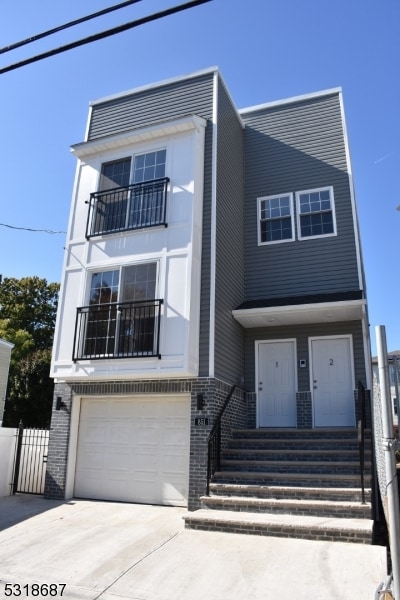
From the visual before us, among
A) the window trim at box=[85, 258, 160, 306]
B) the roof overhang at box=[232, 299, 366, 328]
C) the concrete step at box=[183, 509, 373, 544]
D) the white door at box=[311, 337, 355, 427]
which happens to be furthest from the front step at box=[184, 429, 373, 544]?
the window trim at box=[85, 258, 160, 306]

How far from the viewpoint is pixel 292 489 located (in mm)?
7199

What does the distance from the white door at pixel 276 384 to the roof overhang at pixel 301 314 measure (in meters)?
0.59

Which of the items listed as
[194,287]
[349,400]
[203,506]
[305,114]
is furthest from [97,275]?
[305,114]

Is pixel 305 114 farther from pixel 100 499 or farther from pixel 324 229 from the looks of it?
pixel 100 499

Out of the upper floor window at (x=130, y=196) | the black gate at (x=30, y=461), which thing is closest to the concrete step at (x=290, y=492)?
the black gate at (x=30, y=461)

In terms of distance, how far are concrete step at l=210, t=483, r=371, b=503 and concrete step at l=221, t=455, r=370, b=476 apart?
49cm

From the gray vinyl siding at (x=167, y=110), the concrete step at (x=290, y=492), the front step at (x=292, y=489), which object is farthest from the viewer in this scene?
the gray vinyl siding at (x=167, y=110)

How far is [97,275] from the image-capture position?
1013cm

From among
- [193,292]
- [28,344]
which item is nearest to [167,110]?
[193,292]

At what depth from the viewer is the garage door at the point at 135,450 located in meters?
8.84

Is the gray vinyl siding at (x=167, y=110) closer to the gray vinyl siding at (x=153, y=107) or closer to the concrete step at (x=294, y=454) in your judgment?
the gray vinyl siding at (x=153, y=107)

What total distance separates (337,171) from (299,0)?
6659mm

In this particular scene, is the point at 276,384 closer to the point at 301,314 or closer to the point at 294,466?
the point at 301,314

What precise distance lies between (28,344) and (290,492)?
68.3 feet
